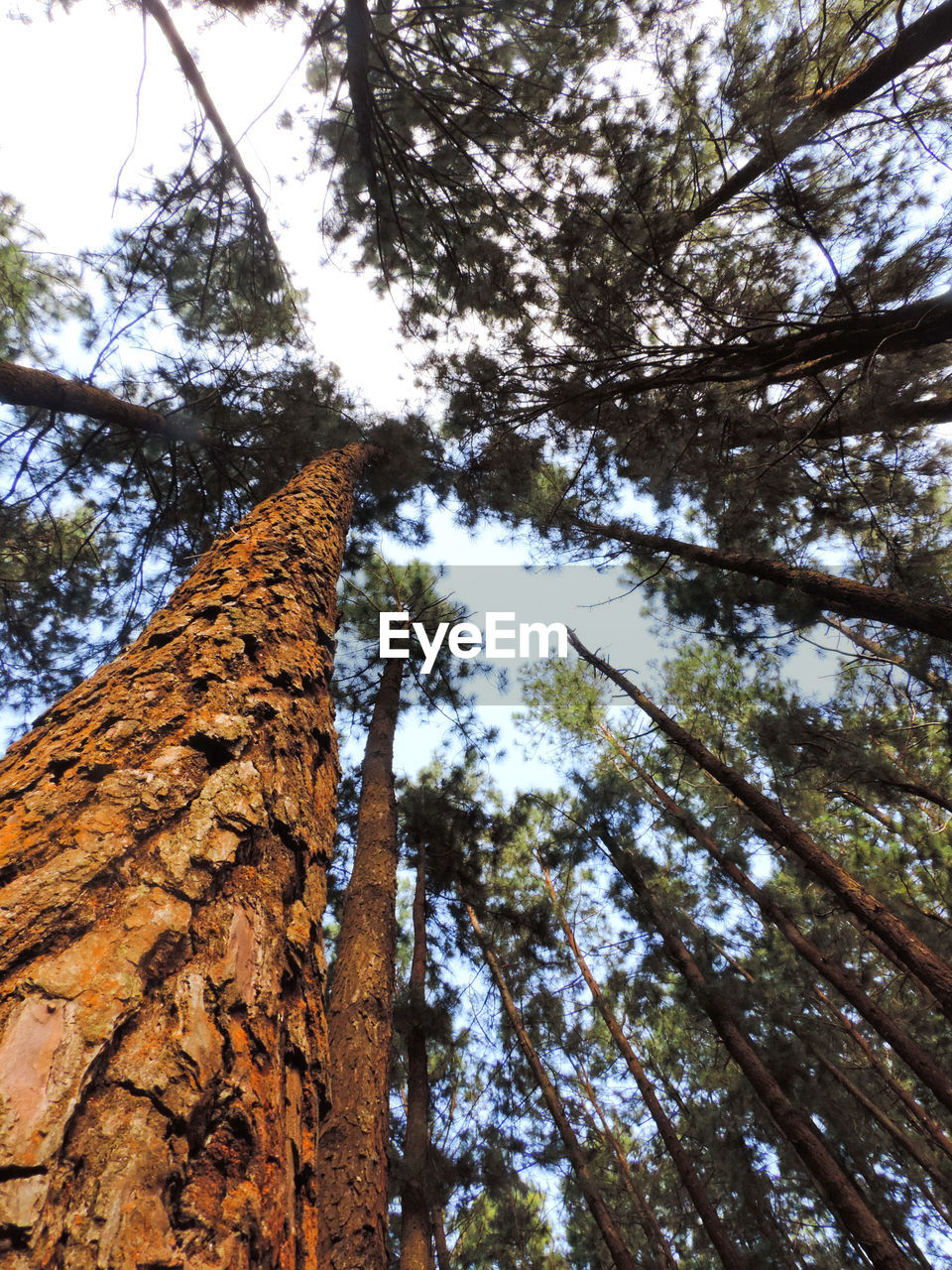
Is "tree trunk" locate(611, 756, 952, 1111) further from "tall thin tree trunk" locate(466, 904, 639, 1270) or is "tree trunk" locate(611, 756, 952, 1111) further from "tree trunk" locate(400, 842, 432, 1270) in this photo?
"tree trunk" locate(400, 842, 432, 1270)

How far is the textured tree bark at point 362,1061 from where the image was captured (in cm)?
220

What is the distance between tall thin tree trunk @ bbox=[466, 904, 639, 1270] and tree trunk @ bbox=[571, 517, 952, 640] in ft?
19.9

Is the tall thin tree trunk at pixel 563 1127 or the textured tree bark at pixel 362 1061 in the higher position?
the textured tree bark at pixel 362 1061

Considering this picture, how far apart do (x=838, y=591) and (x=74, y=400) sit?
595 centimetres

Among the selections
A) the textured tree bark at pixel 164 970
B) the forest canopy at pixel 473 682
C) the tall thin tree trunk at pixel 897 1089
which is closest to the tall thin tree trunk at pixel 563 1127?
the forest canopy at pixel 473 682

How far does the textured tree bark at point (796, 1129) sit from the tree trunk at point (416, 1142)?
3.42m

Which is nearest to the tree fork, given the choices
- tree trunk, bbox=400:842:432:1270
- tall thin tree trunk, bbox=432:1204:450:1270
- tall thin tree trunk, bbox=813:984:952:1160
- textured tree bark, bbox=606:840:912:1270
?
tree trunk, bbox=400:842:432:1270

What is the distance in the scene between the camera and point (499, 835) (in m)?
7.57

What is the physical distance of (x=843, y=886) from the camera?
472 cm

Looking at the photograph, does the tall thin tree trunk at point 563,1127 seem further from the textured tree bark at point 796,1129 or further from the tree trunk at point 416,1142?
the textured tree bark at point 796,1129

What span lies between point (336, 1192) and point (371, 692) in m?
5.53

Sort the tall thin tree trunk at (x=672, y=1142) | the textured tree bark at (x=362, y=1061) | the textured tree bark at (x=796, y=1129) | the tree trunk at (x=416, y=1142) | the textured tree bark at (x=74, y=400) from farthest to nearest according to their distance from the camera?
the tall thin tree trunk at (x=672, y=1142) → the textured tree bark at (x=796, y=1129) → the tree trunk at (x=416, y=1142) → the textured tree bark at (x=74, y=400) → the textured tree bark at (x=362, y=1061)

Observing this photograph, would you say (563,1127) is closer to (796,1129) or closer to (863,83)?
(796,1129)

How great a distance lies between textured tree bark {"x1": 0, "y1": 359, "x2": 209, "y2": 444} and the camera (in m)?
3.16
